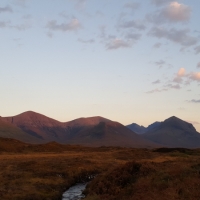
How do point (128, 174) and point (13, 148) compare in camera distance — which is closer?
point (128, 174)

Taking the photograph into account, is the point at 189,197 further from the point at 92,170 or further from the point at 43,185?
the point at 92,170

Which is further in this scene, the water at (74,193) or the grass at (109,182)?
the water at (74,193)

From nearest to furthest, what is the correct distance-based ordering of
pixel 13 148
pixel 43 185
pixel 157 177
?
pixel 157 177 → pixel 43 185 → pixel 13 148

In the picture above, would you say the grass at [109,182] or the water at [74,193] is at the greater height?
the grass at [109,182]

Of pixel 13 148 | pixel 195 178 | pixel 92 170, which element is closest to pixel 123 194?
pixel 195 178

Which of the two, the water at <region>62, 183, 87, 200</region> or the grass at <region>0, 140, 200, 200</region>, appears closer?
the grass at <region>0, 140, 200, 200</region>

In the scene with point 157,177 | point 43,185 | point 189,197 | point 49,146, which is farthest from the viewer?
point 49,146

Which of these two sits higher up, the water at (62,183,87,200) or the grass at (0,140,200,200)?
the grass at (0,140,200,200)

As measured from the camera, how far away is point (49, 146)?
114250 mm

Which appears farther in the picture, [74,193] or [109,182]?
[74,193]

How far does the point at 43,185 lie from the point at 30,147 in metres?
68.1

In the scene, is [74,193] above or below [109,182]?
below

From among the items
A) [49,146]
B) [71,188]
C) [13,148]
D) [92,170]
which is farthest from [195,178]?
[49,146]

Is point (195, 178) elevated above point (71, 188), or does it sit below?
above
